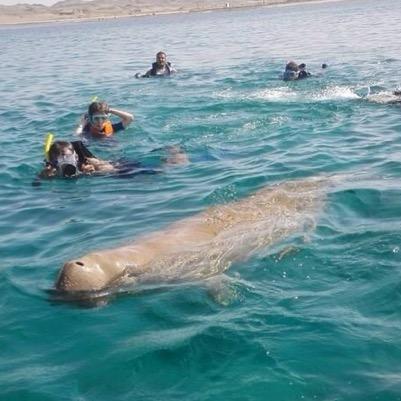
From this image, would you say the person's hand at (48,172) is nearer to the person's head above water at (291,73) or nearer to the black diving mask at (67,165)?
the black diving mask at (67,165)

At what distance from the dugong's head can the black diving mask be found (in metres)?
3.58

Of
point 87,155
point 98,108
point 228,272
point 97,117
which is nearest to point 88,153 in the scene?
point 87,155

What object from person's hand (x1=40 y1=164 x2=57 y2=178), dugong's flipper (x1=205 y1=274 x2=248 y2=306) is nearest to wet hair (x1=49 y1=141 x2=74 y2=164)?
person's hand (x1=40 y1=164 x2=57 y2=178)

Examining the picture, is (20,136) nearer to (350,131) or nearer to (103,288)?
(350,131)

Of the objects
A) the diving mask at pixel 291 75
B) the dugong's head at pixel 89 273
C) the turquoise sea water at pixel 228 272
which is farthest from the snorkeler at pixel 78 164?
the diving mask at pixel 291 75

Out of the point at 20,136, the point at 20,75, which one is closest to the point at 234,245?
the point at 20,136

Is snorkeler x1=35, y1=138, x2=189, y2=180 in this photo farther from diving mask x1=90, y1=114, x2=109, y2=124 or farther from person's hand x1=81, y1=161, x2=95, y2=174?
diving mask x1=90, y1=114, x2=109, y2=124

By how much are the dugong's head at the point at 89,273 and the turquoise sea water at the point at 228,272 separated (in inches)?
7.1

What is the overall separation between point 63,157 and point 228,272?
12.5 feet

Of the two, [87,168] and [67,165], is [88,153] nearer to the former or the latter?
[87,168]

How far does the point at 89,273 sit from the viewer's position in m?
4.80

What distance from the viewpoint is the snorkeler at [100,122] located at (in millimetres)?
10008

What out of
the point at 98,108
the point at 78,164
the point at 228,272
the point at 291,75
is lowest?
the point at 228,272

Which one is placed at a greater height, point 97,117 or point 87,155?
point 97,117
